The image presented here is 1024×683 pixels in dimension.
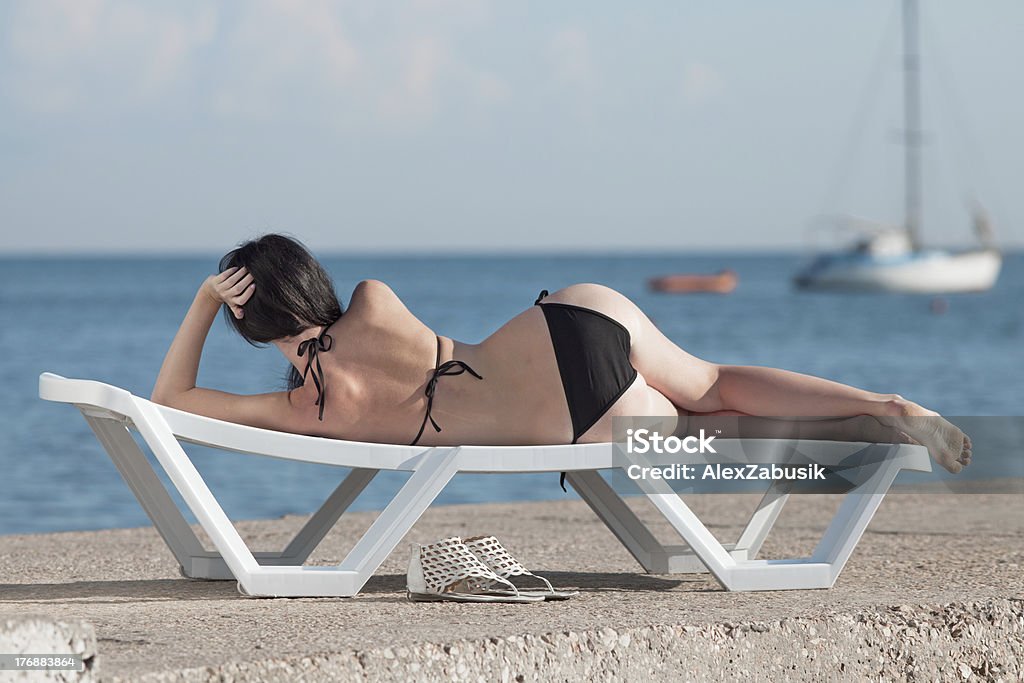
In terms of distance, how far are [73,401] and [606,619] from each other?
5.12 ft

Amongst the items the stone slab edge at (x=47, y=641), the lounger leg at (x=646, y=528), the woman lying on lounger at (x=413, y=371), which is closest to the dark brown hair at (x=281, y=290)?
the woman lying on lounger at (x=413, y=371)

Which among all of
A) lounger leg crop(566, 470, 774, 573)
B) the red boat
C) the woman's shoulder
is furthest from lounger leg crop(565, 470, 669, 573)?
the red boat

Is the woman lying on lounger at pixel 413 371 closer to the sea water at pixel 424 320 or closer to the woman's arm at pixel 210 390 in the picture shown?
the woman's arm at pixel 210 390

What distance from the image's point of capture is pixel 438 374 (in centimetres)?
388

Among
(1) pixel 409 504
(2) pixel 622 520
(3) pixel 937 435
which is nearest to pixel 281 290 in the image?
(1) pixel 409 504

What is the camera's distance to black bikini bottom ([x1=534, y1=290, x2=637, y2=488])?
387 centimetres

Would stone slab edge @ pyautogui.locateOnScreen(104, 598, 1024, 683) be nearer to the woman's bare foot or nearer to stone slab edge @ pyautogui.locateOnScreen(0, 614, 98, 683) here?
stone slab edge @ pyautogui.locateOnScreen(0, 614, 98, 683)

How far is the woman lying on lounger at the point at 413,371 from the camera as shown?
3.85m

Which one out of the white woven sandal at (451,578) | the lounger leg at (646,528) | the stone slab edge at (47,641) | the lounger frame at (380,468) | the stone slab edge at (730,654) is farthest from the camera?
the lounger leg at (646,528)

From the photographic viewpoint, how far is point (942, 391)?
22328 millimetres

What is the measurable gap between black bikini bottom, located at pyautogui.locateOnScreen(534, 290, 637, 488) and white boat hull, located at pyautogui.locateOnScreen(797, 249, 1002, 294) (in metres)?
56.9

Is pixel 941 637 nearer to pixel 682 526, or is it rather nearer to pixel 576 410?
pixel 682 526

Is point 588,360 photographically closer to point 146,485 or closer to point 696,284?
point 146,485

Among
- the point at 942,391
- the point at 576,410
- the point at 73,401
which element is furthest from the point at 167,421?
the point at 942,391
